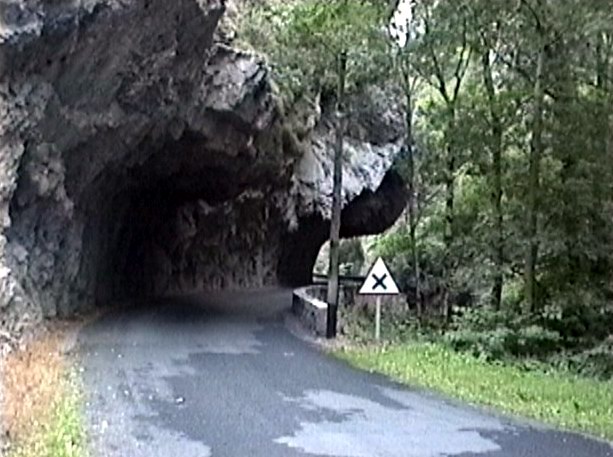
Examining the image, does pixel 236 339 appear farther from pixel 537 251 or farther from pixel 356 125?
pixel 356 125

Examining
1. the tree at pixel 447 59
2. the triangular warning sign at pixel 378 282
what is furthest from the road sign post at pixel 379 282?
the tree at pixel 447 59

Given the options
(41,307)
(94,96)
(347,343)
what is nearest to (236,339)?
(347,343)

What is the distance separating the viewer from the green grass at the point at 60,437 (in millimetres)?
8398

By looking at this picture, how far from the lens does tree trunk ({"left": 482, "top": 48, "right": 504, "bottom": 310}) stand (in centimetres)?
2183

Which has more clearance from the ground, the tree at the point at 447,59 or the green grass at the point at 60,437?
the tree at the point at 447,59

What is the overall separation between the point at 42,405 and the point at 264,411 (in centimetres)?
249

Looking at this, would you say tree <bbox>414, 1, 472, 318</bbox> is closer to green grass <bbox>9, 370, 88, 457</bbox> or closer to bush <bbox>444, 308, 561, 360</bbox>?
bush <bbox>444, 308, 561, 360</bbox>

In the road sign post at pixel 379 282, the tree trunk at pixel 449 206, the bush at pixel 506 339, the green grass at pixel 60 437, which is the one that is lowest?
the green grass at pixel 60 437

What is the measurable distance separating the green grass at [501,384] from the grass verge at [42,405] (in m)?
4.94

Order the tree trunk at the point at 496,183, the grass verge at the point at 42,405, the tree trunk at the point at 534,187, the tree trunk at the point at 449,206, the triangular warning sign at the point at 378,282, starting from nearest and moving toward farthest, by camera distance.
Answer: the grass verge at the point at 42,405, the triangular warning sign at the point at 378,282, the tree trunk at the point at 534,187, the tree trunk at the point at 496,183, the tree trunk at the point at 449,206

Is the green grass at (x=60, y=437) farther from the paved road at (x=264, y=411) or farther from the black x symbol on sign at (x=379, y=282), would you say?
the black x symbol on sign at (x=379, y=282)

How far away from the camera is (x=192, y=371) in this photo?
14.0 metres

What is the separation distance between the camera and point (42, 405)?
10594 mm

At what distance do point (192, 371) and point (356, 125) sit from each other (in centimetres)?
2181
